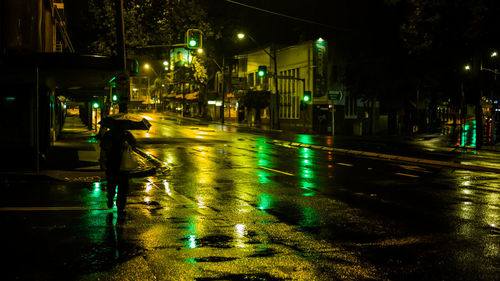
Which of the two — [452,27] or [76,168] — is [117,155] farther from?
[452,27]

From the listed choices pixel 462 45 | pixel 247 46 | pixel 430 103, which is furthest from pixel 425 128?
pixel 462 45

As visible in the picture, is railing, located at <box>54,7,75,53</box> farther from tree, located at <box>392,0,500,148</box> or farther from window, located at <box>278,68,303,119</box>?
window, located at <box>278,68,303,119</box>

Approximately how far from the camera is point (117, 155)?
32.0ft

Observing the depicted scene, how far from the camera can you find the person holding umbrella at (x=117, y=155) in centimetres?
973

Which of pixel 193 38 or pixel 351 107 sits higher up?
pixel 193 38

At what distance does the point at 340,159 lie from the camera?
73.5 feet

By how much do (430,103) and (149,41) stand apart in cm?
4336

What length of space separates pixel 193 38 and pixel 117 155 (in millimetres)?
11461

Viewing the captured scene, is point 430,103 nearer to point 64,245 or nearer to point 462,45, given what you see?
point 462,45

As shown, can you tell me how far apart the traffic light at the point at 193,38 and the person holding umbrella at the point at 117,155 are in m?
10.8

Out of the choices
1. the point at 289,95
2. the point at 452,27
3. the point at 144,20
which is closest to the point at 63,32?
the point at 144,20

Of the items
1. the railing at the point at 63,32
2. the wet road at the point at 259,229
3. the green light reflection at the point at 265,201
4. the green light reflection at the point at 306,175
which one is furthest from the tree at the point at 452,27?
the railing at the point at 63,32

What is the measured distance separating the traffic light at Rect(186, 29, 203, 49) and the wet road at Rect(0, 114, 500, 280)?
6.63 metres

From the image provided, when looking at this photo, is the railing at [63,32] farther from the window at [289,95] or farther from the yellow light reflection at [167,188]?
the window at [289,95]
